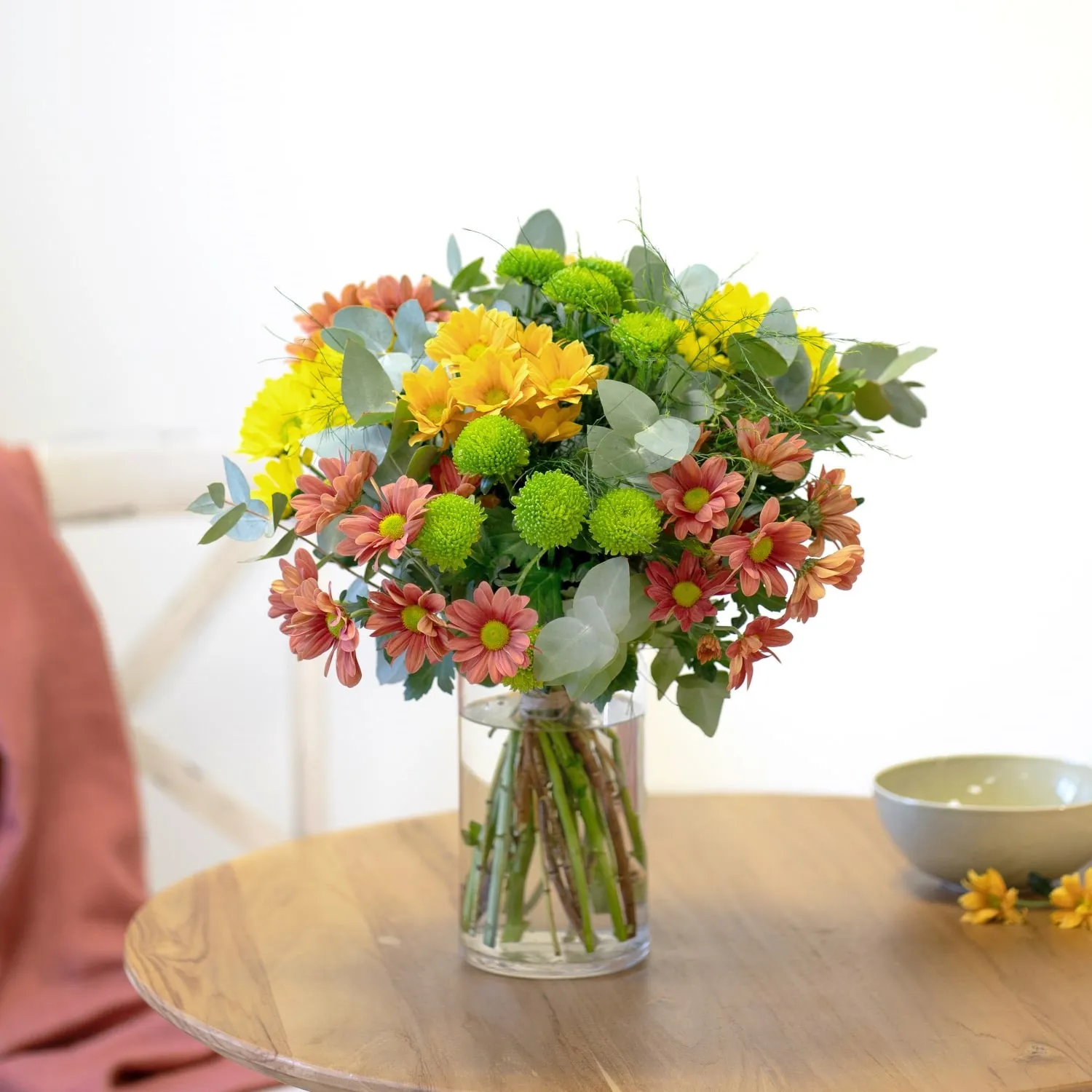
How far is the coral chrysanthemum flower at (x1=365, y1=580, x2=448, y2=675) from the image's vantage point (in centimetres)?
75

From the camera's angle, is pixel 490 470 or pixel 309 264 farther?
pixel 309 264

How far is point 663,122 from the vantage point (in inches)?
65.1

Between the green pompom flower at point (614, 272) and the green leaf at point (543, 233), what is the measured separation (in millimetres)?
77

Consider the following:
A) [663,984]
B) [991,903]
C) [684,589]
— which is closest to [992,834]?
[991,903]

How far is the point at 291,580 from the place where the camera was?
78cm

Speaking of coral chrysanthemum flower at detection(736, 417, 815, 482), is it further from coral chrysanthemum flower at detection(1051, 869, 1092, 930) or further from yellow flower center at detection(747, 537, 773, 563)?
coral chrysanthemum flower at detection(1051, 869, 1092, 930)

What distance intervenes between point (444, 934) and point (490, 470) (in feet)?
1.26

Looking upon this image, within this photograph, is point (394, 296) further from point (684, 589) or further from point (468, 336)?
point (684, 589)

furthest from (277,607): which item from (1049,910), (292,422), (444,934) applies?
(1049,910)

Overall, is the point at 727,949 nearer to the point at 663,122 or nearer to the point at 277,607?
the point at 277,607

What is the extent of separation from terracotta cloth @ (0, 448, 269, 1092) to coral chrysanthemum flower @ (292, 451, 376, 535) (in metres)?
0.63

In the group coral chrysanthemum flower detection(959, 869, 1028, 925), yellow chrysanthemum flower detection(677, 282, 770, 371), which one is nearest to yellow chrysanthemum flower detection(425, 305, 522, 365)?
yellow chrysanthemum flower detection(677, 282, 770, 371)

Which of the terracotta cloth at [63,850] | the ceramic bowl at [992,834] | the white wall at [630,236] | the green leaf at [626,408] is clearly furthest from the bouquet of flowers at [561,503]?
the white wall at [630,236]

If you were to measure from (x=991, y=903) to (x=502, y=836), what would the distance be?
0.36 metres
